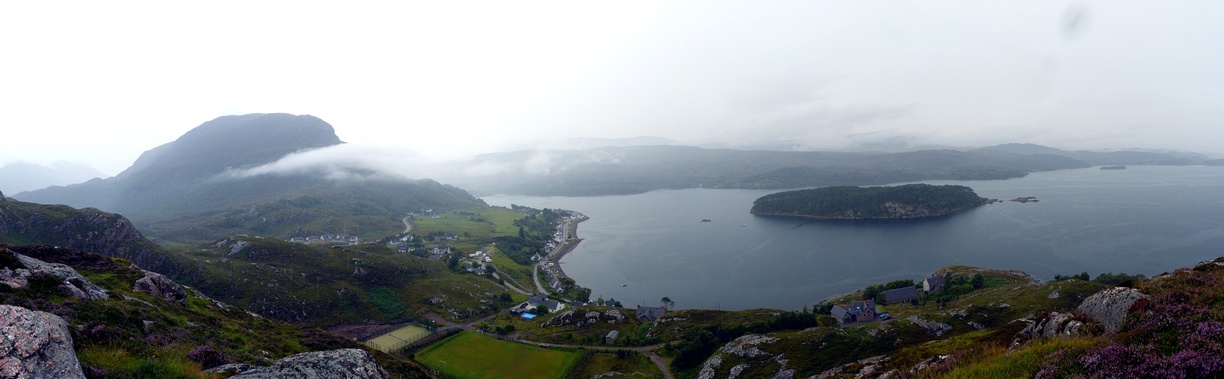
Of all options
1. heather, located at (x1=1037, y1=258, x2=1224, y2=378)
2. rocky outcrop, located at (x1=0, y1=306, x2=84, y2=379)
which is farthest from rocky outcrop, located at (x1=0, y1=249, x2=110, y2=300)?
heather, located at (x1=1037, y1=258, x2=1224, y2=378)

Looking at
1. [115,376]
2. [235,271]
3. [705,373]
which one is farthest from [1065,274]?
[235,271]

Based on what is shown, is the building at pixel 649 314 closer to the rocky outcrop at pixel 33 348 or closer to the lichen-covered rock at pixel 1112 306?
the lichen-covered rock at pixel 1112 306

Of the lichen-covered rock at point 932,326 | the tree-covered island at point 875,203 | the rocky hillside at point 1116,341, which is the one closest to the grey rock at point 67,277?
the rocky hillside at point 1116,341

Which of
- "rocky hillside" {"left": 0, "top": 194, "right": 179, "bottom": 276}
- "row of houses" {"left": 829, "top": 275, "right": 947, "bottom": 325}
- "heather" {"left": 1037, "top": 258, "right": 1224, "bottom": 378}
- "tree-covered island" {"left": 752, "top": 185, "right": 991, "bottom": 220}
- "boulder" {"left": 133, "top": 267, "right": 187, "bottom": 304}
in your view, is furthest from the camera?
"tree-covered island" {"left": 752, "top": 185, "right": 991, "bottom": 220}

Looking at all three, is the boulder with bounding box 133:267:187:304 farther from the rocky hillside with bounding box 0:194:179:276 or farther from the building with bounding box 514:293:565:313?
the rocky hillside with bounding box 0:194:179:276

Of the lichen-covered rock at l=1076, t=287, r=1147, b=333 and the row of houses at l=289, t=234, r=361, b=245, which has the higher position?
the lichen-covered rock at l=1076, t=287, r=1147, b=333

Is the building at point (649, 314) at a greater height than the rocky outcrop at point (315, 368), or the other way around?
the rocky outcrop at point (315, 368)
